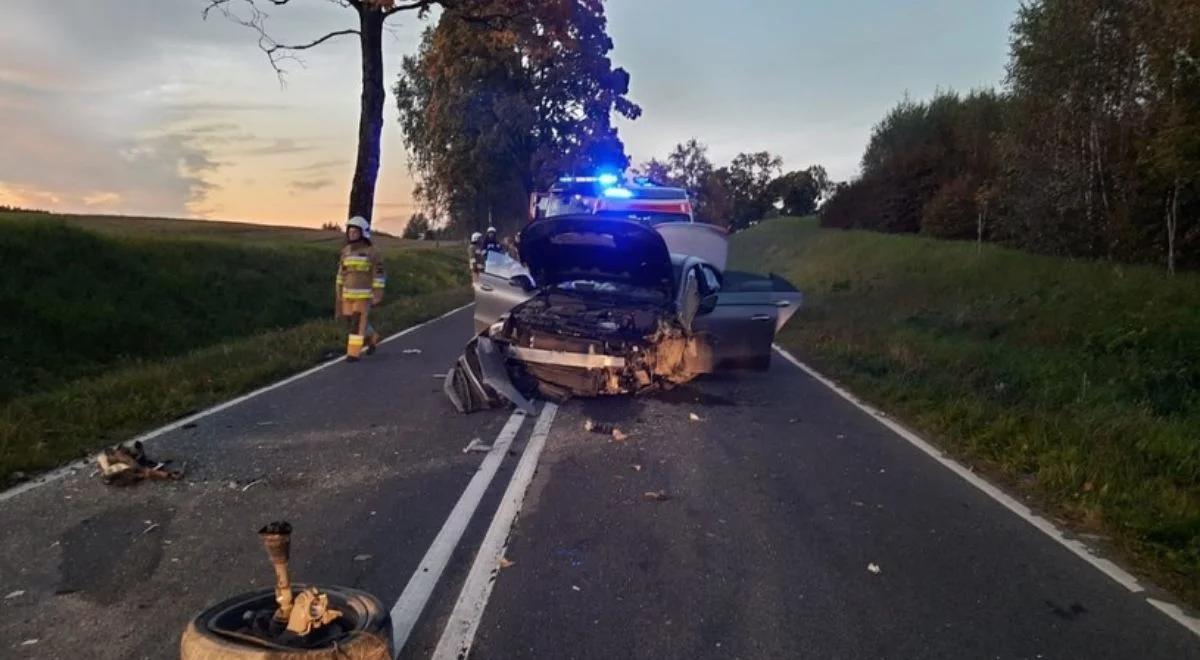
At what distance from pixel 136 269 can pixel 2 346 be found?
19.0 ft

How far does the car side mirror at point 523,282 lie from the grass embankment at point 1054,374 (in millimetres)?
3941

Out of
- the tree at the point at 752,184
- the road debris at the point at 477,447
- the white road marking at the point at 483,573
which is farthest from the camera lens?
the tree at the point at 752,184

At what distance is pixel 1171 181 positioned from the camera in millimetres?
16094

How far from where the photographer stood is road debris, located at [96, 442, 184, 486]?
6367 millimetres

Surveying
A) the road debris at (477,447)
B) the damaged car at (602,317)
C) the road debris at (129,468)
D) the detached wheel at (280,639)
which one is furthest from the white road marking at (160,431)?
the detached wheel at (280,639)

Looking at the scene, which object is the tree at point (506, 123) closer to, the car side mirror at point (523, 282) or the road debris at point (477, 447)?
the car side mirror at point (523, 282)

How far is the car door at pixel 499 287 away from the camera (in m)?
10.9

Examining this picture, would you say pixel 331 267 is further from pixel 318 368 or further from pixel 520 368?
pixel 520 368

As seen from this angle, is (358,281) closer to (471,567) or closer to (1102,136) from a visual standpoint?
(471,567)

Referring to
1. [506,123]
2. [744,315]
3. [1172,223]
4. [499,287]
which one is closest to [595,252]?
[499,287]

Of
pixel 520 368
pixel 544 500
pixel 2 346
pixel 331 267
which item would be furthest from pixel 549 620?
pixel 331 267

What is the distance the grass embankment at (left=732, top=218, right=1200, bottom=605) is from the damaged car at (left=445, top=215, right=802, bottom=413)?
1658mm

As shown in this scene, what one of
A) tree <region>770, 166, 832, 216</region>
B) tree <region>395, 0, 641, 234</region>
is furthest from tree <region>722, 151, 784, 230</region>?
tree <region>395, 0, 641, 234</region>

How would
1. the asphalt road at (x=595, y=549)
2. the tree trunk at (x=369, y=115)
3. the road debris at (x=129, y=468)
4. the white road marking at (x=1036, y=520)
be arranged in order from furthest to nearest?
1. the tree trunk at (x=369, y=115)
2. the road debris at (x=129, y=468)
3. the white road marking at (x=1036, y=520)
4. the asphalt road at (x=595, y=549)
